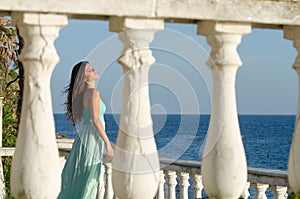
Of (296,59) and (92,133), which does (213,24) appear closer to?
(296,59)

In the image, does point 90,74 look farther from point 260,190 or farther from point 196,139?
point 196,139

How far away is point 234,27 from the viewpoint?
6.84 m

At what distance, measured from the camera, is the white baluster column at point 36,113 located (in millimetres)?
6215

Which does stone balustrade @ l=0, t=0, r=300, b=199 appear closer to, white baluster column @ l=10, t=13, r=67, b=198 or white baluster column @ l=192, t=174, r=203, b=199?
white baluster column @ l=10, t=13, r=67, b=198

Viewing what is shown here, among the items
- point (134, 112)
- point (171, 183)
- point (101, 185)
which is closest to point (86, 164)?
point (171, 183)

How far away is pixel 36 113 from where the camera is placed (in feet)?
20.4

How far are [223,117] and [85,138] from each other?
2435 mm

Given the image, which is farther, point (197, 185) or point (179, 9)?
point (197, 185)

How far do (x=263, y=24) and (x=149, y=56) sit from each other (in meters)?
1.14

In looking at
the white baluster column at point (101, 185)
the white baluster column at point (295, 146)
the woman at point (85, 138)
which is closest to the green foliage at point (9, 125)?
the white baluster column at point (101, 185)

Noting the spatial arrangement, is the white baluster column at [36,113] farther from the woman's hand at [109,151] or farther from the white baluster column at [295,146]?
the white baluster column at [295,146]

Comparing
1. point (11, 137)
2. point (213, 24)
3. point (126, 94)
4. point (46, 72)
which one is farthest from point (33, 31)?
point (11, 137)

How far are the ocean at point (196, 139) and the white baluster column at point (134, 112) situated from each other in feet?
1.26

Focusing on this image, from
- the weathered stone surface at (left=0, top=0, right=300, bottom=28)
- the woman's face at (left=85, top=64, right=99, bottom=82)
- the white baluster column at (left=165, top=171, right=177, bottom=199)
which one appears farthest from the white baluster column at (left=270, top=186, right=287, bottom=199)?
the weathered stone surface at (left=0, top=0, right=300, bottom=28)
